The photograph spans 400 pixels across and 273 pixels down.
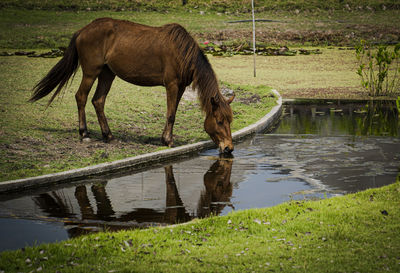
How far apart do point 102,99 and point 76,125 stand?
4.94ft

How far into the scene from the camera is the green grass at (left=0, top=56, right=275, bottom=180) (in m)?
9.61

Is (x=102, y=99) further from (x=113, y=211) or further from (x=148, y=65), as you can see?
(x=113, y=211)

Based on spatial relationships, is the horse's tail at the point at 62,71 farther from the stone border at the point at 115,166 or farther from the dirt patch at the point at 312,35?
the dirt patch at the point at 312,35

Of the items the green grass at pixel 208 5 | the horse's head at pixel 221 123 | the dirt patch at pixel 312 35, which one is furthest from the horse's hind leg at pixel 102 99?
the green grass at pixel 208 5

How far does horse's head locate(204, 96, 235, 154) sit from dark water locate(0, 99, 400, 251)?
1.03 ft

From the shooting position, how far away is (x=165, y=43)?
34.8 ft

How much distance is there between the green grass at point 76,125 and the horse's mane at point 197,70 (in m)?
1.35

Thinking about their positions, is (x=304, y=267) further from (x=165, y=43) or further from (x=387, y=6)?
(x=387, y=6)

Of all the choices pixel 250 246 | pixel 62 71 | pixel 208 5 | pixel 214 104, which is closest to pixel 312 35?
pixel 208 5

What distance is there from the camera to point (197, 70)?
10320 millimetres

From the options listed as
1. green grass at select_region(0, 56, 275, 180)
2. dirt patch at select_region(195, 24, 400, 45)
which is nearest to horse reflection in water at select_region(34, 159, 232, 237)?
green grass at select_region(0, 56, 275, 180)

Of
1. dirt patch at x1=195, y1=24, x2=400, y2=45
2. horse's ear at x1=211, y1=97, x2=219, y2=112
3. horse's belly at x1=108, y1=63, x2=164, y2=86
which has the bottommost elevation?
dirt patch at x1=195, y1=24, x2=400, y2=45

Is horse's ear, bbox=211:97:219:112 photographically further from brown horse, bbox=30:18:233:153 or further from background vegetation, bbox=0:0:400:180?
background vegetation, bbox=0:0:400:180

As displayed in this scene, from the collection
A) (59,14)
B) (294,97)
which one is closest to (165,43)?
(294,97)
